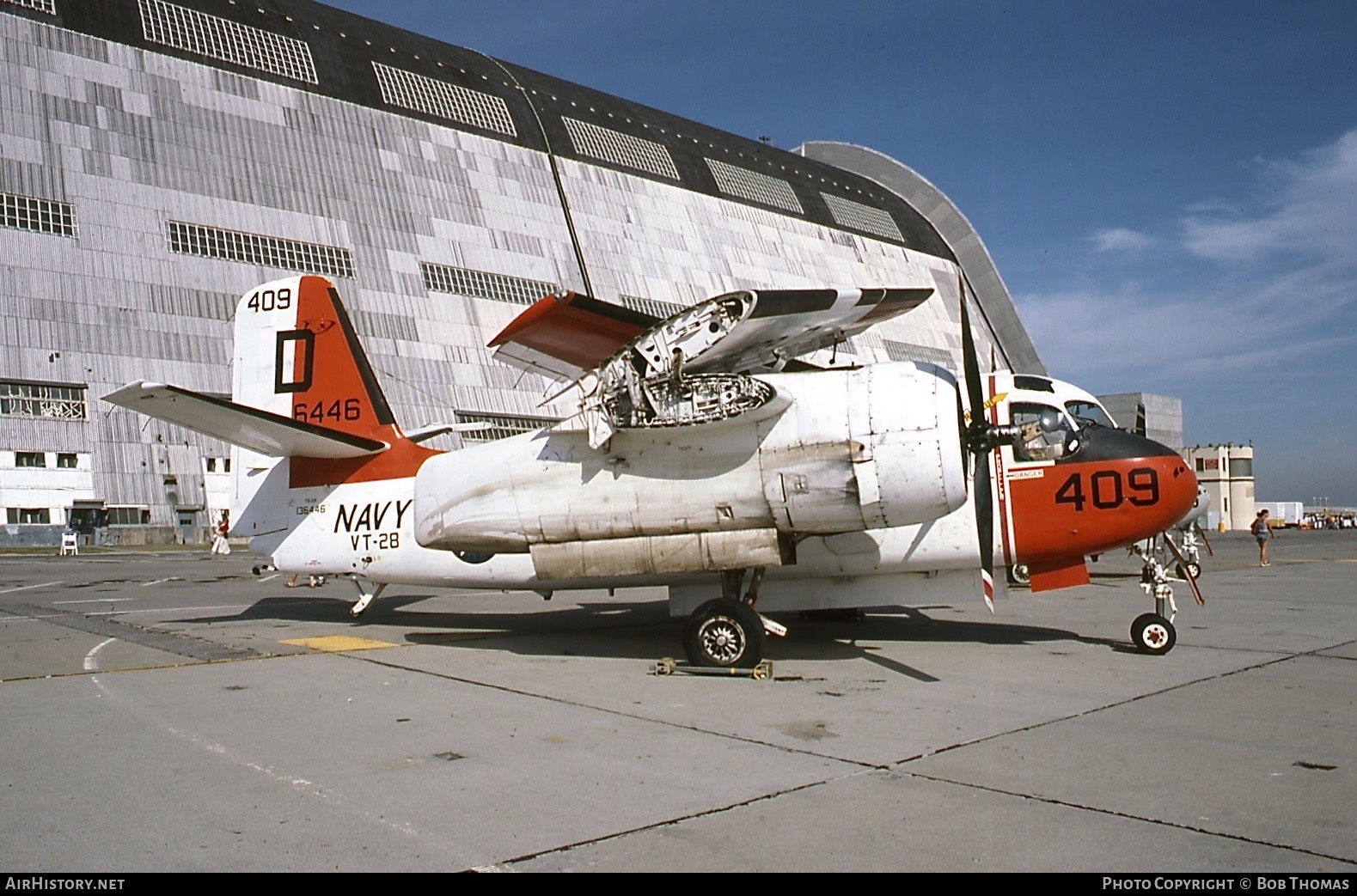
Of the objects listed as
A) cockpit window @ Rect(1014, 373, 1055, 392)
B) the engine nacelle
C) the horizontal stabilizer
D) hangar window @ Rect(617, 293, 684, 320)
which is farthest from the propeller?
hangar window @ Rect(617, 293, 684, 320)

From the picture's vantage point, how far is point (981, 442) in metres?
10.3

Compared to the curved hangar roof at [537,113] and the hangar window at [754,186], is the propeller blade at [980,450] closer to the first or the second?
the curved hangar roof at [537,113]

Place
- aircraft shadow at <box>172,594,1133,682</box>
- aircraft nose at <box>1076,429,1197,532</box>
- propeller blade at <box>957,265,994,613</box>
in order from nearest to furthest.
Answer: propeller blade at <box>957,265,994,613</box> < aircraft nose at <box>1076,429,1197,532</box> < aircraft shadow at <box>172,594,1133,682</box>

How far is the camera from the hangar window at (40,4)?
121 feet

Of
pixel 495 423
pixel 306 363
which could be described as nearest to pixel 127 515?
pixel 495 423

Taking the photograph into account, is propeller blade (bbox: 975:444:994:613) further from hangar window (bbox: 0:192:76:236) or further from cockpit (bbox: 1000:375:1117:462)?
hangar window (bbox: 0:192:76:236)

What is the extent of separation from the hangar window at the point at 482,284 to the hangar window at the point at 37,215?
13.5m

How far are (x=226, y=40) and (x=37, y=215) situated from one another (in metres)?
11.5

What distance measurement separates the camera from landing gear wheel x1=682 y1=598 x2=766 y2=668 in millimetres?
10102

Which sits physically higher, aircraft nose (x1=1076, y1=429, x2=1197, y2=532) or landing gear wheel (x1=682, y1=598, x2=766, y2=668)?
aircraft nose (x1=1076, y1=429, x2=1197, y2=532)

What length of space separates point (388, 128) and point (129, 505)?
20065 mm

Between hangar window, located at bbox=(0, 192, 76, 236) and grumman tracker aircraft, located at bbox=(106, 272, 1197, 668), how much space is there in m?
29.0

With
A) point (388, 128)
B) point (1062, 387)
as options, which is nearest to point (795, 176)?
point (388, 128)

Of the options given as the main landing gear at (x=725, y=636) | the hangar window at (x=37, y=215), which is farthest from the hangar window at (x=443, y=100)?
the main landing gear at (x=725, y=636)
